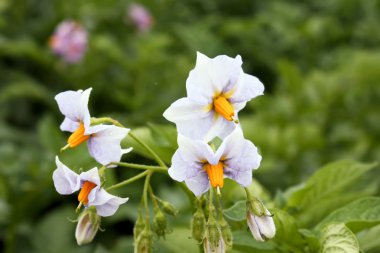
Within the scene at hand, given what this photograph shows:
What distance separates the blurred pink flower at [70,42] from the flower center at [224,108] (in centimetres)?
261

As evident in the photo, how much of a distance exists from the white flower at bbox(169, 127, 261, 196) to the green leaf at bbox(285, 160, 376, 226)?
0.45 metres

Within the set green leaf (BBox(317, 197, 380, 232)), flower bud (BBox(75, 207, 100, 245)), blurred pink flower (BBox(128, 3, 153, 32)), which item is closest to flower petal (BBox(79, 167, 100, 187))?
flower bud (BBox(75, 207, 100, 245))

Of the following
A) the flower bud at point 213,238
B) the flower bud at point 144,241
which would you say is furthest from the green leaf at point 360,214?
the flower bud at point 144,241

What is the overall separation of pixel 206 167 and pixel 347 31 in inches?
144

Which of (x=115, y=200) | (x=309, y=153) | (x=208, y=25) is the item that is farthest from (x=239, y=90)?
(x=208, y=25)

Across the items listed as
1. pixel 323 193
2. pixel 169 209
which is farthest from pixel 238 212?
pixel 323 193

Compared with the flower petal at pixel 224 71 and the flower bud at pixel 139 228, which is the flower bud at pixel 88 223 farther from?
the flower petal at pixel 224 71

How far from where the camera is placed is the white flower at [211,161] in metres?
1.27

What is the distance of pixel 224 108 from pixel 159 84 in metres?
2.54

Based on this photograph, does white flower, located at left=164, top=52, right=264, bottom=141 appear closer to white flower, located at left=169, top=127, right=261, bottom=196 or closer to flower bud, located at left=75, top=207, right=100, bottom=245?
white flower, located at left=169, top=127, right=261, bottom=196

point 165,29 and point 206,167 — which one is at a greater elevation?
point 206,167

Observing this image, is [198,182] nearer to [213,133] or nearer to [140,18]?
[213,133]

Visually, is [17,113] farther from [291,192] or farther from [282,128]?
[291,192]

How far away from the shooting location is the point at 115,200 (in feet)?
4.44
